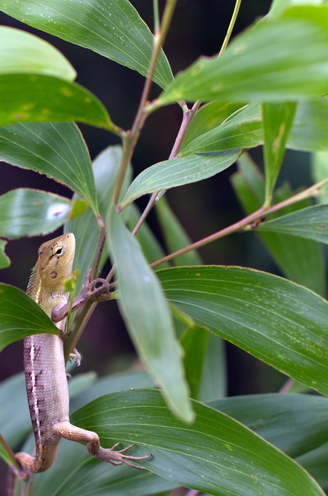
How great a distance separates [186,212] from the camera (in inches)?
101

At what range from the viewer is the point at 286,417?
88cm

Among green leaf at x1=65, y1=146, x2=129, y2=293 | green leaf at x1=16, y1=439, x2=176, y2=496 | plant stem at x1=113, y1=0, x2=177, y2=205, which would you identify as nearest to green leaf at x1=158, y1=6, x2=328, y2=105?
plant stem at x1=113, y1=0, x2=177, y2=205

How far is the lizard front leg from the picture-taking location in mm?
864

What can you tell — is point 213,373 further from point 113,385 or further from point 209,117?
point 209,117

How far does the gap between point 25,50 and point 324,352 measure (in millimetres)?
567

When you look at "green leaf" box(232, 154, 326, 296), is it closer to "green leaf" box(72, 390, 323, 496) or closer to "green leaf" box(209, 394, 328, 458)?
"green leaf" box(209, 394, 328, 458)

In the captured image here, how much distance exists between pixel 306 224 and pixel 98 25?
0.50 meters

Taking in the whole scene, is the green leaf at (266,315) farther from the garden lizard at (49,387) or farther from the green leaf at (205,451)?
the garden lizard at (49,387)

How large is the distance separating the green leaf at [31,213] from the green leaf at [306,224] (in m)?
0.32

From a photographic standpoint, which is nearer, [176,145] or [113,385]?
[176,145]

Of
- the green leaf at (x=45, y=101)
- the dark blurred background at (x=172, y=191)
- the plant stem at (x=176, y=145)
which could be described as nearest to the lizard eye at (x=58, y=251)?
the plant stem at (x=176, y=145)

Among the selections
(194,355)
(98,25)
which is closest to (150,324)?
(98,25)

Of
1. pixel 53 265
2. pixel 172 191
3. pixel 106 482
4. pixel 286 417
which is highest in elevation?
pixel 172 191

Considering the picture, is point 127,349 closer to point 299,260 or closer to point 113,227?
point 299,260
